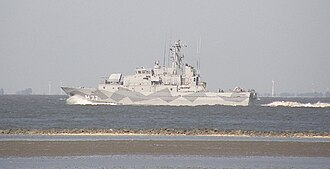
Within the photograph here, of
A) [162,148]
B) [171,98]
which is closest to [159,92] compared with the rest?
[171,98]

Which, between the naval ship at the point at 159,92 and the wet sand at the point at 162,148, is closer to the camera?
the wet sand at the point at 162,148

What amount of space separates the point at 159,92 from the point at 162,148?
72.1m

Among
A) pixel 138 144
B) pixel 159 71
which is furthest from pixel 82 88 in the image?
pixel 138 144

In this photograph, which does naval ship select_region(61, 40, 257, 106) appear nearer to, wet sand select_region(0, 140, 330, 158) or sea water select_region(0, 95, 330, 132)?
sea water select_region(0, 95, 330, 132)

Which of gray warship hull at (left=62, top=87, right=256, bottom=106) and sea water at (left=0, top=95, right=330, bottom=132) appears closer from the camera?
sea water at (left=0, top=95, right=330, bottom=132)

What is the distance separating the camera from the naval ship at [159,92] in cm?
10038

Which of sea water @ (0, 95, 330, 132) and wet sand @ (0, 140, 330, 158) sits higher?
wet sand @ (0, 140, 330, 158)

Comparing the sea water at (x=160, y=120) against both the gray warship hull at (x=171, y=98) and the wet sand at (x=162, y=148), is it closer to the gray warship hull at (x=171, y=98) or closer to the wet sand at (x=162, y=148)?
the wet sand at (x=162, y=148)

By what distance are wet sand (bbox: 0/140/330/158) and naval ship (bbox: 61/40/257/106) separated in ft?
223

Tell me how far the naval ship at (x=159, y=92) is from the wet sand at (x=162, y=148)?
6782 centimetres

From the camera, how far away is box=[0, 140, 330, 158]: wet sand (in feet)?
86.5

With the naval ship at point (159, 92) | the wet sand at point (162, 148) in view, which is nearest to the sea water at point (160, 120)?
the wet sand at point (162, 148)

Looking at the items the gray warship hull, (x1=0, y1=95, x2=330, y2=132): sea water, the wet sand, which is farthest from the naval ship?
the wet sand

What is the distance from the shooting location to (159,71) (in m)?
103
